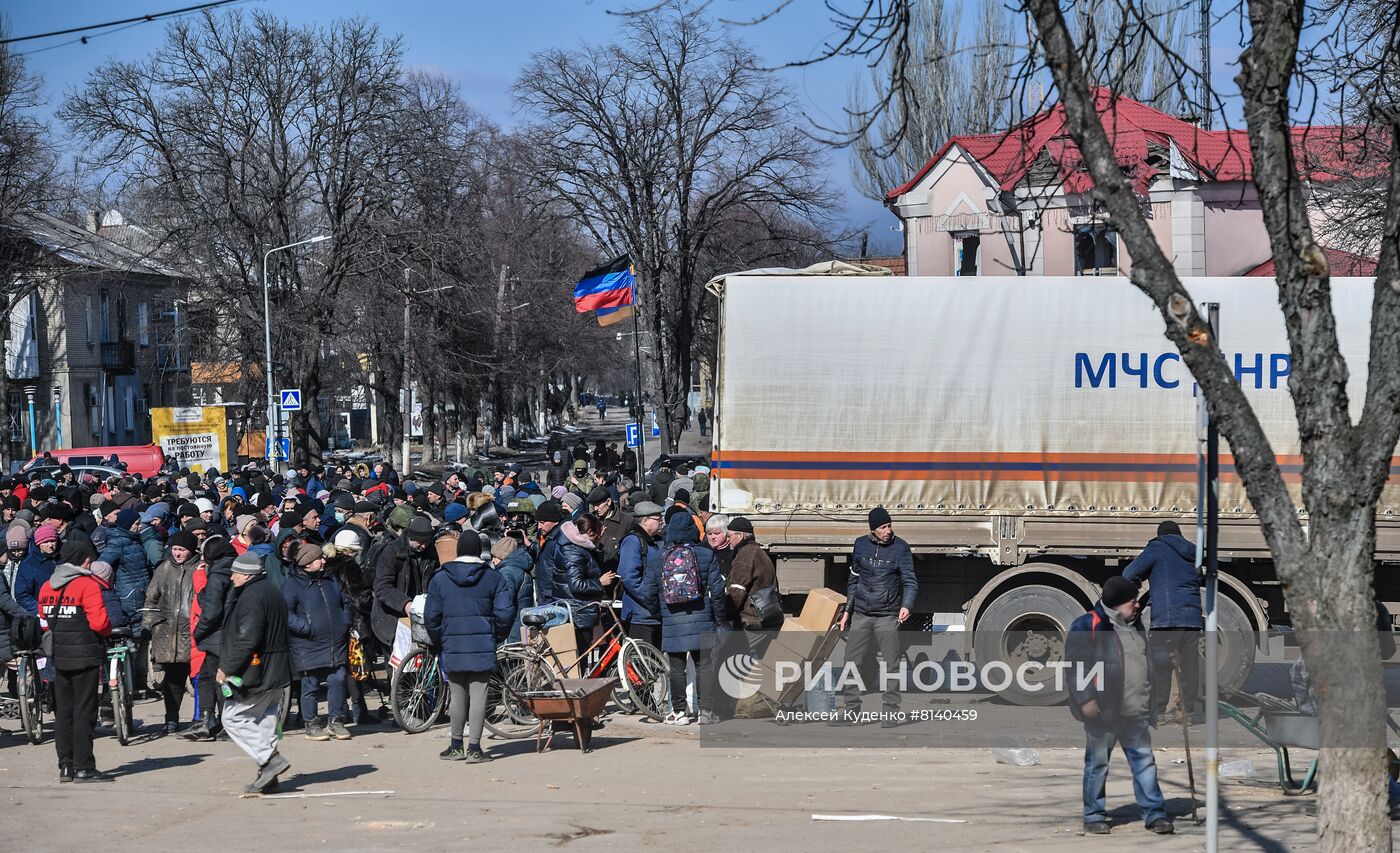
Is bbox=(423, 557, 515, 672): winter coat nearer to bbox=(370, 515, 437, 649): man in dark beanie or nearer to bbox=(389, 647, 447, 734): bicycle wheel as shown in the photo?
bbox=(389, 647, 447, 734): bicycle wheel

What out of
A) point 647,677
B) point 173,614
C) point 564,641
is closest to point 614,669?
point 647,677

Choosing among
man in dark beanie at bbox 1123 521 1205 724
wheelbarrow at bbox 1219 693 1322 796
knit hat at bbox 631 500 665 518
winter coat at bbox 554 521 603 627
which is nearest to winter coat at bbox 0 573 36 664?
winter coat at bbox 554 521 603 627

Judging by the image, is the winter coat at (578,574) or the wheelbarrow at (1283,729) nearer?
the wheelbarrow at (1283,729)

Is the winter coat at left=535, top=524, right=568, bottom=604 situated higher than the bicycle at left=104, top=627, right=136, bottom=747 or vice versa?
the winter coat at left=535, top=524, right=568, bottom=604

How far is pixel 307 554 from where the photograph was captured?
12.0m

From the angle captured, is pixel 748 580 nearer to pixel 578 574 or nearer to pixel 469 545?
pixel 578 574

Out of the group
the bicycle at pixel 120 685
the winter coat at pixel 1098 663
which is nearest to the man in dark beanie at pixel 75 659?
the bicycle at pixel 120 685

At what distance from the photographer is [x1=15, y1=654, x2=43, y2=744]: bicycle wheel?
12273 mm

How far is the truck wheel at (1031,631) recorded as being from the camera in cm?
1338

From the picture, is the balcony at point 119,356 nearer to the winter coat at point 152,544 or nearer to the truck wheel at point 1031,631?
the winter coat at point 152,544

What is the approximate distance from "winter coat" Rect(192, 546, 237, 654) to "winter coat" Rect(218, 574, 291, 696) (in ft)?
5.06

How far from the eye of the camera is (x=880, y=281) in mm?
13680

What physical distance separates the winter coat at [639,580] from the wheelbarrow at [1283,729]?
469cm

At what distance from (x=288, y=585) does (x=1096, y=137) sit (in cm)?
791
